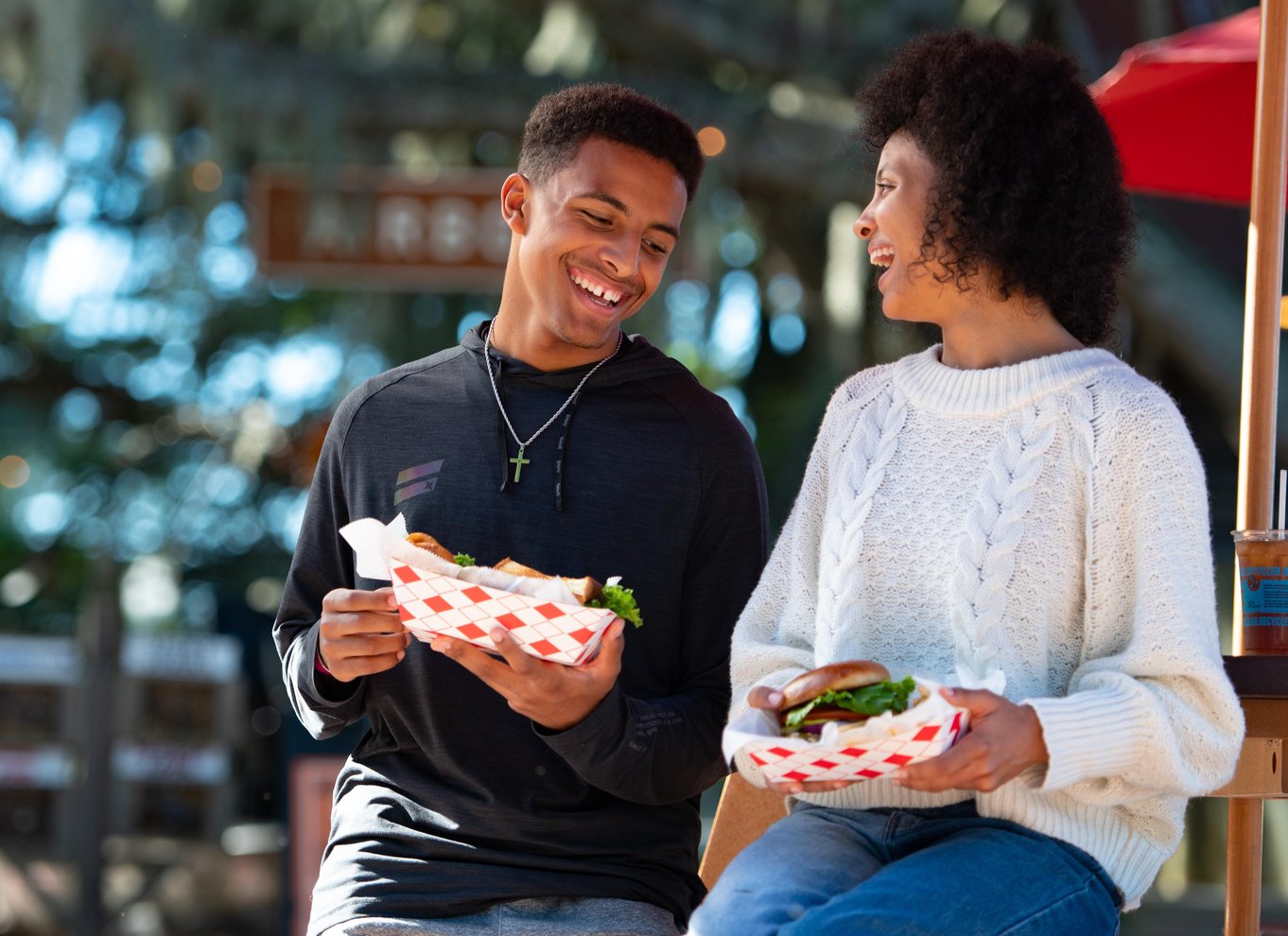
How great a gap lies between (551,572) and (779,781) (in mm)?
727

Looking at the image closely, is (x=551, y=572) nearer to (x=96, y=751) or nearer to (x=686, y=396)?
(x=686, y=396)

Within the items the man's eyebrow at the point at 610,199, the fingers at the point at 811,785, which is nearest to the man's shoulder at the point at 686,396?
the man's eyebrow at the point at 610,199

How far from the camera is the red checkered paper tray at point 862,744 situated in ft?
5.99

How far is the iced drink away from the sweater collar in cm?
52

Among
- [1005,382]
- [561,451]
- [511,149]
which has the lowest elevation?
[561,451]

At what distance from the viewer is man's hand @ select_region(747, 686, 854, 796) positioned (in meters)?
1.93

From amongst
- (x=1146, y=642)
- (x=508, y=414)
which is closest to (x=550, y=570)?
(x=508, y=414)

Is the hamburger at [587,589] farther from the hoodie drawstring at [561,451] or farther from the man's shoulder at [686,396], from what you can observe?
the man's shoulder at [686,396]

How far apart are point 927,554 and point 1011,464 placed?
151 millimetres

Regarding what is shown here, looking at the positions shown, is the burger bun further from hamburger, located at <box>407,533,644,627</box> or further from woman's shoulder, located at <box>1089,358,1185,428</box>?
woman's shoulder, located at <box>1089,358,1185,428</box>

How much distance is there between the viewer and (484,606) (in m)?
2.11

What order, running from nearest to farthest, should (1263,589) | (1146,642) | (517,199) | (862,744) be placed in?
(862,744) → (1146,642) → (1263,589) → (517,199)

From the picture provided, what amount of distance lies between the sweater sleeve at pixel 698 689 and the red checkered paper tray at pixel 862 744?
0.45m

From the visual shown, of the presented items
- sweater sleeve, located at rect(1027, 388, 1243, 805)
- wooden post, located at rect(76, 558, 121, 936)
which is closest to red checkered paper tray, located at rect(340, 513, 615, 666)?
sweater sleeve, located at rect(1027, 388, 1243, 805)
